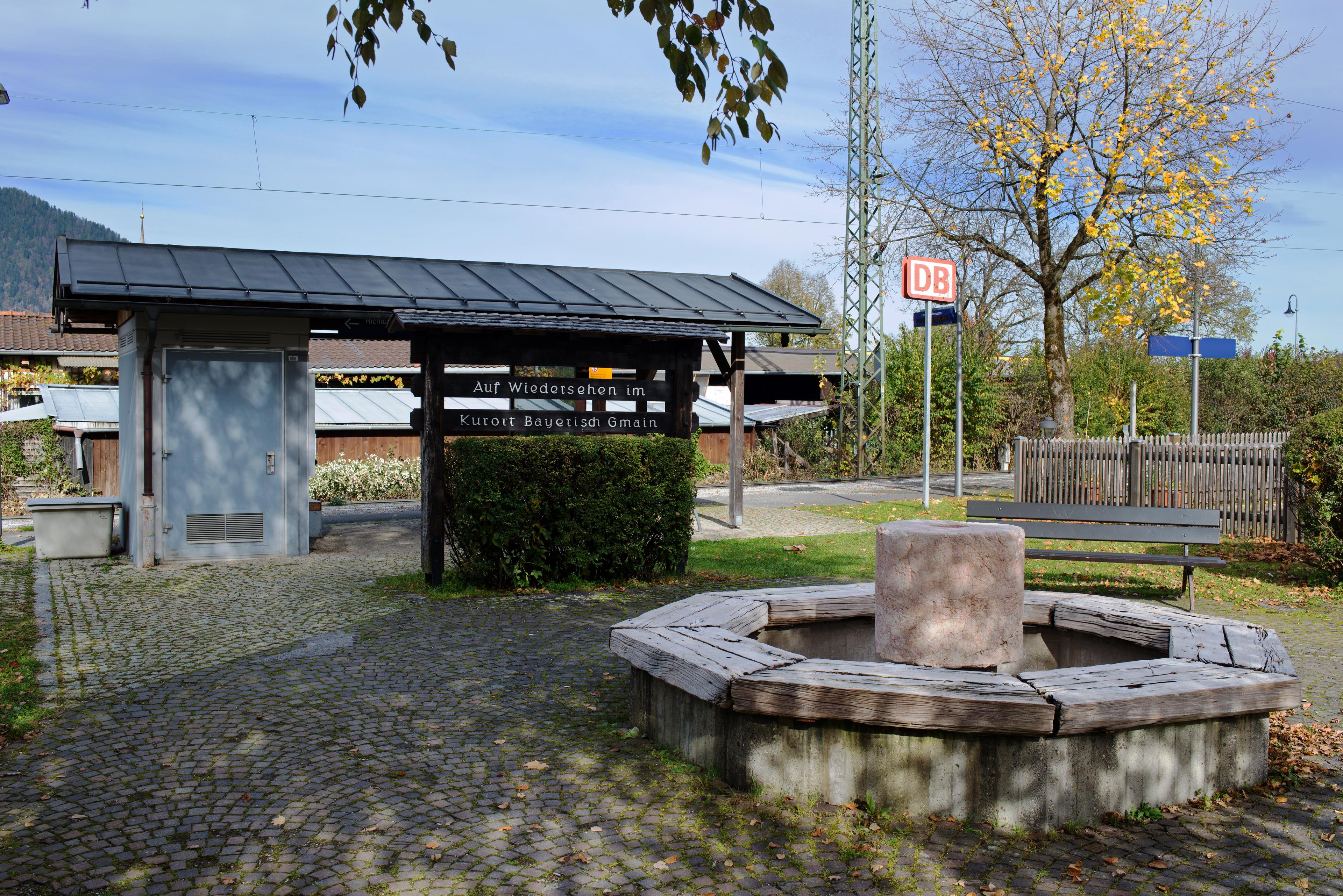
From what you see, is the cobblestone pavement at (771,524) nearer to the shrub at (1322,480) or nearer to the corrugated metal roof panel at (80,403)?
the shrub at (1322,480)

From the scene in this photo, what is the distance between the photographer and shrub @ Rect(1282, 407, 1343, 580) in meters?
9.16

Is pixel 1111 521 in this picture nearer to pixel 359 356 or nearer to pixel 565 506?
pixel 565 506

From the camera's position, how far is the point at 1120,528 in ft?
29.2

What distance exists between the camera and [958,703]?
3.90 metres

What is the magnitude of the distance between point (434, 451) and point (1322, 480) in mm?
8419

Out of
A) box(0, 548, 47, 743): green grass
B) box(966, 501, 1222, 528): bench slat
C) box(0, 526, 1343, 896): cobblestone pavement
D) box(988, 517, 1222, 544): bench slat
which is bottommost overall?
box(0, 526, 1343, 896): cobblestone pavement

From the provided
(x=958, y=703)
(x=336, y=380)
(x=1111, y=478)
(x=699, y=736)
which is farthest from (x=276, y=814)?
(x=336, y=380)

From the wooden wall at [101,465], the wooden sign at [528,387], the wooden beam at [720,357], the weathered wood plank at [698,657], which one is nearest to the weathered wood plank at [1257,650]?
the weathered wood plank at [698,657]

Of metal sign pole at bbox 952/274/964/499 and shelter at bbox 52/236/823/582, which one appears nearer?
shelter at bbox 52/236/823/582

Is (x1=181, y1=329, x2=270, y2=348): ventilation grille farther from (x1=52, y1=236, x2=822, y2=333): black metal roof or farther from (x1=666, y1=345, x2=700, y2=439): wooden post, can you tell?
(x1=666, y1=345, x2=700, y2=439): wooden post

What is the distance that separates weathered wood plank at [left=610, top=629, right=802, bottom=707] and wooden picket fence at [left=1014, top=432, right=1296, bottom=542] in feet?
34.6

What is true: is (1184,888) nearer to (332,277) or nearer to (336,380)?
(332,277)

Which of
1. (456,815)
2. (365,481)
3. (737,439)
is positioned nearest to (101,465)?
(365,481)

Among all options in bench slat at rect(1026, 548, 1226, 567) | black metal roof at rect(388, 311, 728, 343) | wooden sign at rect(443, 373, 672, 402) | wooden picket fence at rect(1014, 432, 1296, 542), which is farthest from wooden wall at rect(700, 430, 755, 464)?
bench slat at rect(1026, 548, 1226, 567)
